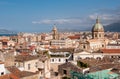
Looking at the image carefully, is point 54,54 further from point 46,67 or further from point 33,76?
point 33,76

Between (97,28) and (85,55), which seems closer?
(85,55)

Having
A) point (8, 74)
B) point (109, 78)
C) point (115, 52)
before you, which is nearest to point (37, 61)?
point (8, 74)

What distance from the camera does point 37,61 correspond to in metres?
36.9

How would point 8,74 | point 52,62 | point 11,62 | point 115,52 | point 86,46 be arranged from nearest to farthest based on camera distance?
point 8,74
point 11,62
point 52,62
point 115,52
point 86,46

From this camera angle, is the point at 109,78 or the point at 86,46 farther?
the point at 86,46

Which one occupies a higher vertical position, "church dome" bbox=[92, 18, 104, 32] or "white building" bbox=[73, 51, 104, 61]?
"church dome" bbox=[92, 18, 104, 32]

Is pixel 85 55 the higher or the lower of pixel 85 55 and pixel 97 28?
the lower

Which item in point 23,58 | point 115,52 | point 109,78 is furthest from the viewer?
point 115,52

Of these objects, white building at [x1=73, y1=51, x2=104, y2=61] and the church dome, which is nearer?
white building at [x1=73, y1=51, x2=104, y2=61]

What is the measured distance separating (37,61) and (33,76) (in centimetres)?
826

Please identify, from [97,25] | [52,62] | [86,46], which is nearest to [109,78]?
[52,62]

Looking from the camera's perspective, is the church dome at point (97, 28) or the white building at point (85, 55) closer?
the white building at point (85, 55)

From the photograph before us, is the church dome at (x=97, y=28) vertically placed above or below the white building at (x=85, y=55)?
above

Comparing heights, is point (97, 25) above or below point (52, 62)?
above
